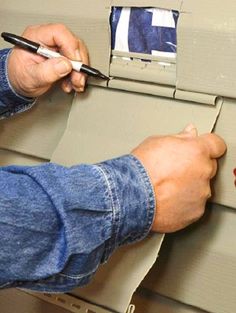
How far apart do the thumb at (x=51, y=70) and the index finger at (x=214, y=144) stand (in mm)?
300

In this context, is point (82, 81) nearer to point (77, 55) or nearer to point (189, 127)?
point (77, 55)

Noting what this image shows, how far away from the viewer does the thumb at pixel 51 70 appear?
940 millimetres

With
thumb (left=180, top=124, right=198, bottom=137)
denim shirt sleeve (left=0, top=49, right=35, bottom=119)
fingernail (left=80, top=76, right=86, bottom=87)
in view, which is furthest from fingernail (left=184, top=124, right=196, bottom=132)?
denim shirt sleeve (left=0, top=49, right=35, bottom=119)

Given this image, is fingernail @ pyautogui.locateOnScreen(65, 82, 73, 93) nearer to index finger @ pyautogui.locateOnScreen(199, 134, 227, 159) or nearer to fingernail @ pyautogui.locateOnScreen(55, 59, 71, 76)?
fingernail @ pyautogui.locateOnScreen(55, 59, 71, 76)

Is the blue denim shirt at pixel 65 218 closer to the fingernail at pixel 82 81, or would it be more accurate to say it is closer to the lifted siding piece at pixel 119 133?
the lifted siding piece at pixel 119 133

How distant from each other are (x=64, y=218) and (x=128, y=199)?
4.2 inches

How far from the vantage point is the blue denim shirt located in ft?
2.26

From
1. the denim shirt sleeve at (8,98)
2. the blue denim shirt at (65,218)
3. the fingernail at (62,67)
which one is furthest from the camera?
the denim shirt sleeve at (8,98)

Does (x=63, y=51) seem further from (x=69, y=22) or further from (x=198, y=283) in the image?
(x=198, y=283)

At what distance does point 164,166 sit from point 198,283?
0.97 feet

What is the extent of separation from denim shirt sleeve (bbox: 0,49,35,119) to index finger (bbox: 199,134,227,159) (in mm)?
446

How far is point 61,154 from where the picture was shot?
1030 mm

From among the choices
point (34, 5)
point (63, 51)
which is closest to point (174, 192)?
point (63, 51)

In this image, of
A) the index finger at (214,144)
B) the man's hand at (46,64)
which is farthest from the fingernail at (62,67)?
the index finger at (214,144)
